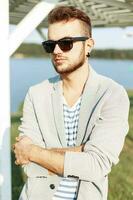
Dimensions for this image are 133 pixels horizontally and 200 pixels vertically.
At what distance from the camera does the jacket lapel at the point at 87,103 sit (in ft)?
6.88

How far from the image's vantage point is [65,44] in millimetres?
2090

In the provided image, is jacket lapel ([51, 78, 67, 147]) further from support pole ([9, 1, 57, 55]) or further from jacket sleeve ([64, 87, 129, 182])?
support pole ([9, 1, 57, 55])

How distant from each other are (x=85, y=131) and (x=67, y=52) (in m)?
0.35

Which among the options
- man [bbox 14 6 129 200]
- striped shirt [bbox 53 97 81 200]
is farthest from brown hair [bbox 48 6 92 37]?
striped shirt [bbox 53 97 81 200]

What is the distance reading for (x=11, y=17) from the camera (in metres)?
7.36

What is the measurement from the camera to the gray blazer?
2031mm

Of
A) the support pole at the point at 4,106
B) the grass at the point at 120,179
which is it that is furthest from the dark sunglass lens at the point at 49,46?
the grass at the point at 120,179

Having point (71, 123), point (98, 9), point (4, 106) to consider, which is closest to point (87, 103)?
point (71, 123)

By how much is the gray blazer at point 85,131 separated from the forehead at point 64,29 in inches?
7.7

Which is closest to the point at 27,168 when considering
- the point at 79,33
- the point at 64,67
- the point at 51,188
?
the point at 51,188

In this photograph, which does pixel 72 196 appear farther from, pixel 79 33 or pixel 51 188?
pixel 79 33

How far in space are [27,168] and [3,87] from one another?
61.7 inches

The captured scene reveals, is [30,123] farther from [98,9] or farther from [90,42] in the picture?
[98,9]

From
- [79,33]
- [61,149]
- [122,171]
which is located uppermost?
[79,33]
